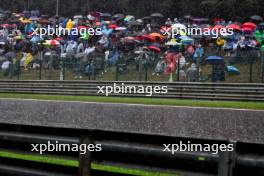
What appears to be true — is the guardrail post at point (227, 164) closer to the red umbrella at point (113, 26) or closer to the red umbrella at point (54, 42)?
the red umbrella at point (54, 42)

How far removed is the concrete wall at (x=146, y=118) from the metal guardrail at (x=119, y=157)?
12cm

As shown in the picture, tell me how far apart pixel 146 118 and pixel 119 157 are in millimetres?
937

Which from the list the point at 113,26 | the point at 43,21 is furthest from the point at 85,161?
the point at 43,21

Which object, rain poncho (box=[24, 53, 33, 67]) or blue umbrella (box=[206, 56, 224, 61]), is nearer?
blue umbrella (box=[206, 56, 224, 61])

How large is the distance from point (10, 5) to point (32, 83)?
776cm

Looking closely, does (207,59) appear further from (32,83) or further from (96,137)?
(96,137)

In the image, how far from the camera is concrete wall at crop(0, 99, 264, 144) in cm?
459

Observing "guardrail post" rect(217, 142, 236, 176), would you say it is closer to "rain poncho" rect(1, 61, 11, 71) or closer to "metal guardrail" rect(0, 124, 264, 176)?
"metal guardrail" rect(0, 124, 264, 176)

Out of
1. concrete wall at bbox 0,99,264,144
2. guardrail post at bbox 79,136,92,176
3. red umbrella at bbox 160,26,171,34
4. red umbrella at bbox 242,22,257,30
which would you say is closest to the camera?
guardrail post at bbox 79,136,92,176

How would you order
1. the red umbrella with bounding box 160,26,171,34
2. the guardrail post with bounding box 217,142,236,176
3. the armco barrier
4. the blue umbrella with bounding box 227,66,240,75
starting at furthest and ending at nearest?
the red umbrella with bounding box 160,26,171,34
the blue umbrella with bounding box 227,66,240,75
the armco barrier
the guardrail post with bounding box 217,142,236,176

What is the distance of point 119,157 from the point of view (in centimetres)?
431

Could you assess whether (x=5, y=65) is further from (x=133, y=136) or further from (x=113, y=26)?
(x=133, y=136)

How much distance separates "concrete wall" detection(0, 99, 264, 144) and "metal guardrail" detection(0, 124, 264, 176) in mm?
119

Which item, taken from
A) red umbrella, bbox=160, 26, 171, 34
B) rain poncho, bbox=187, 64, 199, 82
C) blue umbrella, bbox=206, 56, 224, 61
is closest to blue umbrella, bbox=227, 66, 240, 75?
blue umbrella, bbox=206, 56, 224, 61
